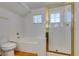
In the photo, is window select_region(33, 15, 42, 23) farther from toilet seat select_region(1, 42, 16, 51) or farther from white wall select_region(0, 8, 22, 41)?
toilet seat select_region(1, 42, 16, 51)

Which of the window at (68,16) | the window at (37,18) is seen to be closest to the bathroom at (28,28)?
the window at (37,18)

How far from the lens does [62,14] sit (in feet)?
5.86

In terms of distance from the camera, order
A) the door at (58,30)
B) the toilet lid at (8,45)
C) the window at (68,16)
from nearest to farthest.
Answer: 1. the window at (68,16)
2. the door at (58,30)
3. the toilet lid at (8,45)

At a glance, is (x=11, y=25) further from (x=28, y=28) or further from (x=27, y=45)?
(x=27, y=45)

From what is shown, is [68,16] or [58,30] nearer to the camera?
[68,16]

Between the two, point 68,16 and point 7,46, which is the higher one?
point 68,16

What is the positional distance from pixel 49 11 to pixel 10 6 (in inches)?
25.3

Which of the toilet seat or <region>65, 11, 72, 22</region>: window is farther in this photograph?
the toilet seat

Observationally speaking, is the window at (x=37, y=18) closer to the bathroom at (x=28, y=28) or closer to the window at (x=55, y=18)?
the bathroom at (x=28, y=28)

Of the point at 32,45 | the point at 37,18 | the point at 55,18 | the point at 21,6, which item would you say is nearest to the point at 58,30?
the point at 55,18

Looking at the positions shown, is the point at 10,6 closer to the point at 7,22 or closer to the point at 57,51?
the point at 7,22

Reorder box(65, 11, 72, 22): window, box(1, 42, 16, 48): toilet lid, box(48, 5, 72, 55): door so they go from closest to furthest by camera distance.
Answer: box(65, 11, 72, 22): window
box(48, 5, 72, 55): door
box(1, 42, 16, 48): toilet lid

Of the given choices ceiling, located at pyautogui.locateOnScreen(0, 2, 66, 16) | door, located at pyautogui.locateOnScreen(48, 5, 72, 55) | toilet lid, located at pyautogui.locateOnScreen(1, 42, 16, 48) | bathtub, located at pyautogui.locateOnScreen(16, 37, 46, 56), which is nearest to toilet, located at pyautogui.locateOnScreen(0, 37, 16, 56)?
toilet lid, located at pyautogui.locateOnScreen(1, 42, 16, 48)

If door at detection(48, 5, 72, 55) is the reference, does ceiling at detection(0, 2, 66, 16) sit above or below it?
above
